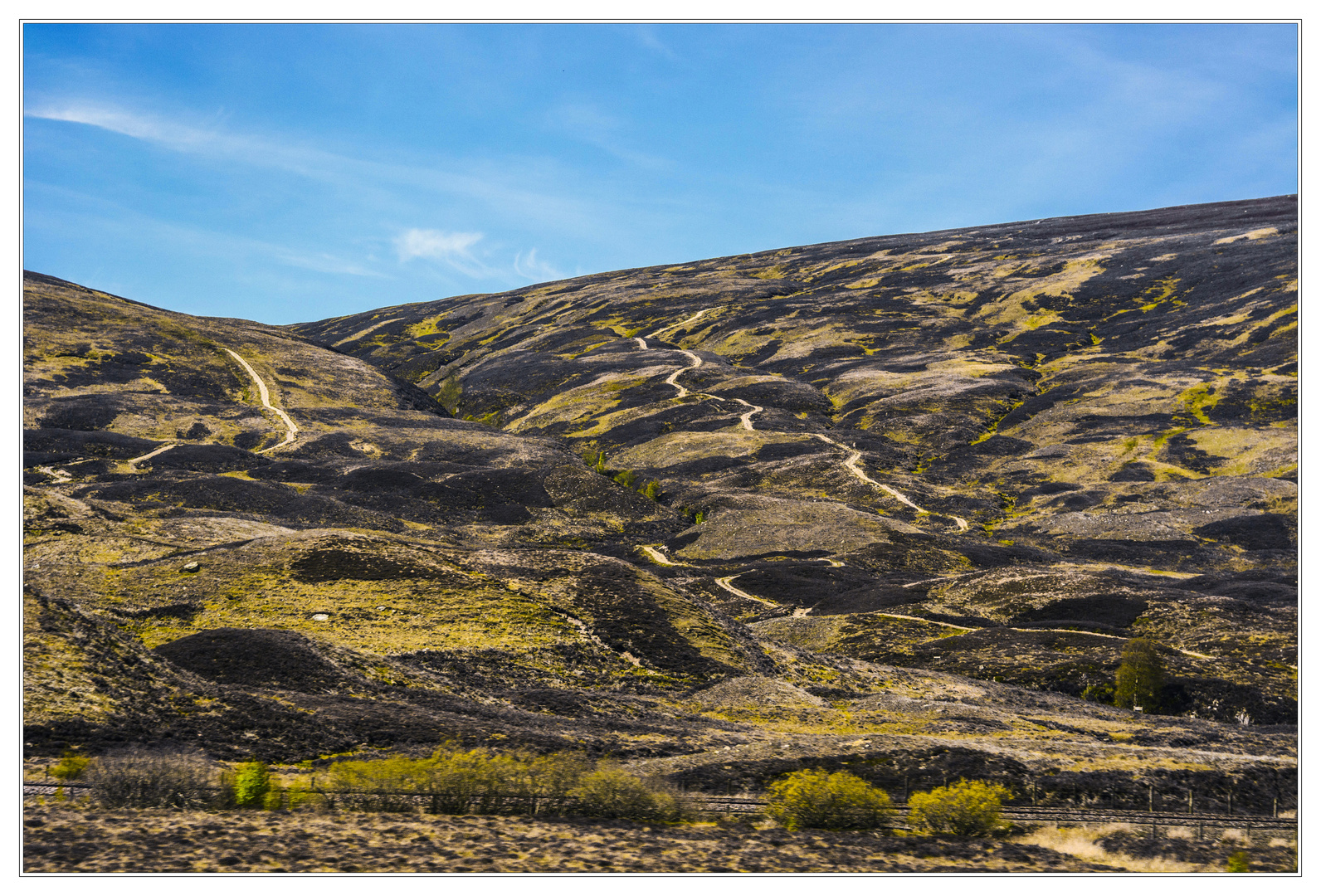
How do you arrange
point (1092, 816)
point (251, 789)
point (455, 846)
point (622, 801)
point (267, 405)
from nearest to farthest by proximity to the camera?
point (455, 846)
point (251, 789)
point (622, 801)
point (1092, 816)
point (267, 405)

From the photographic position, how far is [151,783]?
1753cm

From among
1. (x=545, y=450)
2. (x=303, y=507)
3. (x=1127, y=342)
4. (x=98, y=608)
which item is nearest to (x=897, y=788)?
(x=98, y=608)

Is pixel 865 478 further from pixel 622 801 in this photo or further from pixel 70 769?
pixel 70 769

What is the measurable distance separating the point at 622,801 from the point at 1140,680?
133ft

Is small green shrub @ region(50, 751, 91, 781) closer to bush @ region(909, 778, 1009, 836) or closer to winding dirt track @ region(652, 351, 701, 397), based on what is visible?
bush @ region(909, 778, 1009, 836)

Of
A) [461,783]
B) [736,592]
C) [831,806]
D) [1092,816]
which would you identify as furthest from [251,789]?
[736,592]

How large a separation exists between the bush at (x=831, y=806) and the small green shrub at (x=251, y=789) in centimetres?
1120

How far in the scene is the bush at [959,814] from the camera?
62.2 ft

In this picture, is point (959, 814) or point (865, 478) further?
point (865, 478)

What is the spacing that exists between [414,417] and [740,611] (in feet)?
300

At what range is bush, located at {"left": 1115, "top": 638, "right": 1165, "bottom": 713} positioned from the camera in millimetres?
47000

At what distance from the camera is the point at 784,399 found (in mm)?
154875

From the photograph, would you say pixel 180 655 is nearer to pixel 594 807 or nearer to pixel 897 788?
pixel 594 807

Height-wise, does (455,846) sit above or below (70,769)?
below
